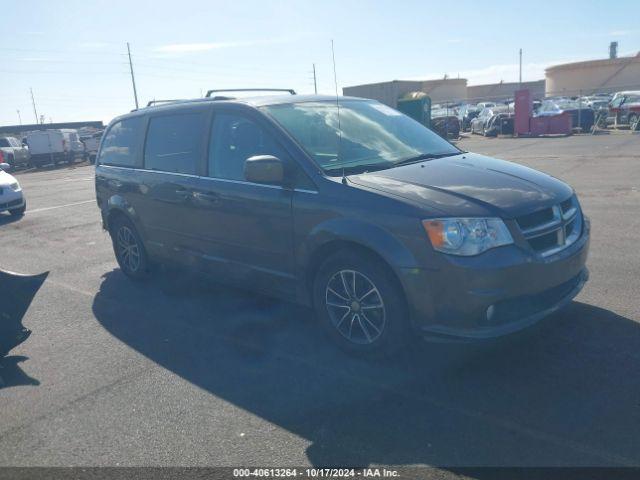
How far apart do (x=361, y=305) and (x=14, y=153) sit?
34.3 metres

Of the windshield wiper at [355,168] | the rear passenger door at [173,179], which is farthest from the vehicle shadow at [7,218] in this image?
the windshield wiper at [355,168]

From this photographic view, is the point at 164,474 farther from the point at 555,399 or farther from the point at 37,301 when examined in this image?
the point at 37,301

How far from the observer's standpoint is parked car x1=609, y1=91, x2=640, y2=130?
26.4 meters

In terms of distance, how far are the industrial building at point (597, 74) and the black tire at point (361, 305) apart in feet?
223

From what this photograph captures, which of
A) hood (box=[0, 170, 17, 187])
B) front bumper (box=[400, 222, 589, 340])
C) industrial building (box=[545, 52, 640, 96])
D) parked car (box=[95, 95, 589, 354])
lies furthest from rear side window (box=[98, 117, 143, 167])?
industrial building (box=[545, 52, 640, 96])

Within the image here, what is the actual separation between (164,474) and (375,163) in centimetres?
274

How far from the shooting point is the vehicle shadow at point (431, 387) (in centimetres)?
320

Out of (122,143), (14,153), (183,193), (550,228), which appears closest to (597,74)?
(14,153)

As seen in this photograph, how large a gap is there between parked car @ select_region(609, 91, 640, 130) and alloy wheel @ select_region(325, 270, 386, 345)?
25637 mm

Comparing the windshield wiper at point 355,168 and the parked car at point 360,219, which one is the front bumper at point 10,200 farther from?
the windshield wiper at point 355,168

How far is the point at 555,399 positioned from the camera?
11.8 feet

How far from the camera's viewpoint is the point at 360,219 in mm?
4160

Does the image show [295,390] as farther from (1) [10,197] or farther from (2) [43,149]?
(2) [43,149]

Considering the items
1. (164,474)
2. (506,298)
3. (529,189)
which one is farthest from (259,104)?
(164,474)
